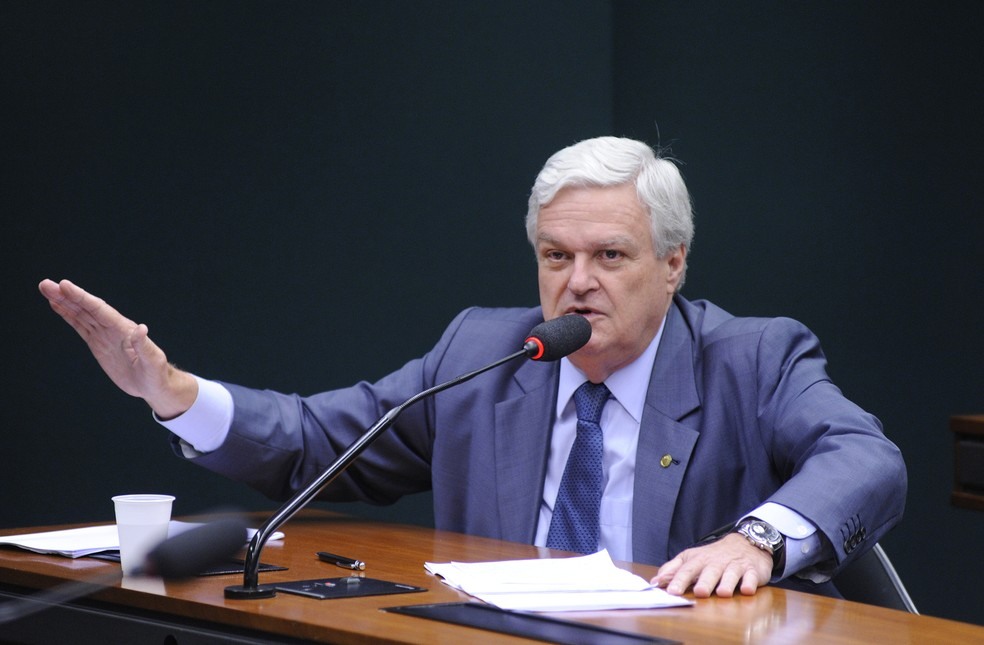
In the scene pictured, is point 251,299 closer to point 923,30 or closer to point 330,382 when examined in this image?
point 330,382

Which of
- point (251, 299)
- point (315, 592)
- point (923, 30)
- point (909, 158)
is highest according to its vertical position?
point (923, 30)

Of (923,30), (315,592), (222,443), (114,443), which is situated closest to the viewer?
(315,592)

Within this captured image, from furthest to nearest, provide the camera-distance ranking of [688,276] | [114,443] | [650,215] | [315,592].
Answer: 1. [688,276]
2. [114,443]
3. [650,215]
4. [315,592]

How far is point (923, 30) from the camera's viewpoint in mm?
3502

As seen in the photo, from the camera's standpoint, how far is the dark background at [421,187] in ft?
9.15

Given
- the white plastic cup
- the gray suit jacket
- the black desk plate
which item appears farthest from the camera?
the gray suit jacket

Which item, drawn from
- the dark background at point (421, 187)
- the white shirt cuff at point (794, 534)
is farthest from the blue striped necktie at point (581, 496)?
the dark background at point (421, 187)

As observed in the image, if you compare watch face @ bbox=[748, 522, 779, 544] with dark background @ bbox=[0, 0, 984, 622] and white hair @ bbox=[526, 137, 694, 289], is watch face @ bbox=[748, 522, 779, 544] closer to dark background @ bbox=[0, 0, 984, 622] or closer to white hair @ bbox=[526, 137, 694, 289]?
white hair @ bbox=[526, 137, 694, 289]

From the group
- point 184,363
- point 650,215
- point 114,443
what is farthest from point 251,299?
point 650,215

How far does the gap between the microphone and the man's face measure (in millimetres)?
282

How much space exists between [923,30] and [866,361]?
96 cm

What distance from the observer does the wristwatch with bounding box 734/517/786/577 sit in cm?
162

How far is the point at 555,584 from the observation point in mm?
1488

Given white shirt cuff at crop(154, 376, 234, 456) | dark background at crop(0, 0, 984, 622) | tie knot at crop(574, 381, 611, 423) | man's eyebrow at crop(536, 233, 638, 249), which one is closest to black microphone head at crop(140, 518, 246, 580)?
white shirt cuff at crop(154, 376, 234, 456)
